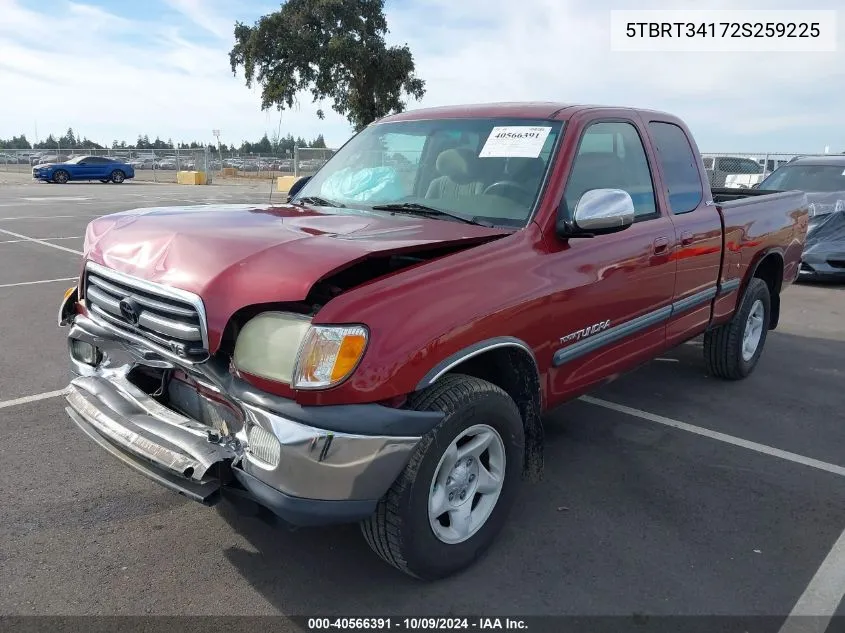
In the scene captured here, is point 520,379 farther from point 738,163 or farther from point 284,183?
point 284,183

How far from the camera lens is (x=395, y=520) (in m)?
2.56

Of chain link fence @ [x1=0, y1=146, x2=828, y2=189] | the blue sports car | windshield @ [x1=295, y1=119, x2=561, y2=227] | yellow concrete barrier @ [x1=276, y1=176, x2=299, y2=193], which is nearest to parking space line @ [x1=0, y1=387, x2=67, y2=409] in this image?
windshield @ [x1=295, y1=119, x2=561, y2=227]

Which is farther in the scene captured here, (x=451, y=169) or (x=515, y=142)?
(x=451, y=169)

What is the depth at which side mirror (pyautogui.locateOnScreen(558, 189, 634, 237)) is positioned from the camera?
3.14 meters

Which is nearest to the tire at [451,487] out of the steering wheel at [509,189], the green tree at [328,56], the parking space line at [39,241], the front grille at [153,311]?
the front grille at [153,311]

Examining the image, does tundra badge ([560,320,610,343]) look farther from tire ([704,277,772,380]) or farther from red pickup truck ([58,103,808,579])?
tire ([704,277,772,380])

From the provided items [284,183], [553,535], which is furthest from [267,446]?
[284,183]

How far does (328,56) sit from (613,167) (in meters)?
28.8

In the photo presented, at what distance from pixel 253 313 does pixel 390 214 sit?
1.15m

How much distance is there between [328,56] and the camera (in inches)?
1193

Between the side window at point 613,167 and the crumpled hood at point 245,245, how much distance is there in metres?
0.67

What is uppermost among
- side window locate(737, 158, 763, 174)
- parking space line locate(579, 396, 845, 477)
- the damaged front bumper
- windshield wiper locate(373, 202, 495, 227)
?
side window locate(737, 158, 763, 174)

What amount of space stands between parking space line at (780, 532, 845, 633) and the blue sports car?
35.6 meters

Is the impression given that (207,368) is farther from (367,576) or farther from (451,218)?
(451,218)
